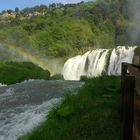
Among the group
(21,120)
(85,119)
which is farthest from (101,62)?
(85,119)

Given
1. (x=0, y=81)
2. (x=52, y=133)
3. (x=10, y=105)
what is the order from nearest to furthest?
(x=52, y=133)
(x=10, y=105)
(x=0, y=81)

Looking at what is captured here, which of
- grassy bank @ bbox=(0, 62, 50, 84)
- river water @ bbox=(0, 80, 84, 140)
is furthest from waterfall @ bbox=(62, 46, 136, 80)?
river water @ bbox=(0, 80, 84, 140)

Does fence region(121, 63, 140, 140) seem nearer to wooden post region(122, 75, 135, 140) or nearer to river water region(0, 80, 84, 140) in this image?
wooden post region(122, 75, 135, 140)

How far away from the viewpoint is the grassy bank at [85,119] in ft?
42.2

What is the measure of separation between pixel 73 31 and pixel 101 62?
61.8 metres

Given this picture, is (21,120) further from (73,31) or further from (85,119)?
(73,31)

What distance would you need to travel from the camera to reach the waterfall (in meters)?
60.0

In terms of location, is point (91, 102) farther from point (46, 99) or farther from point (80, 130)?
point (46, 99)

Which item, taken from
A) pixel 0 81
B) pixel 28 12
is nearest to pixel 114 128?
pixel 0 81

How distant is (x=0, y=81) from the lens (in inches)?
1742

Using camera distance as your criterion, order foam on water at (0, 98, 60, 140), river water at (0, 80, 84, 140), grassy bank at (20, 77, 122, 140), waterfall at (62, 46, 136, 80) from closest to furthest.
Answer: grassy bank at (20, 77, 122, 140)
foam on water at (0, 98, 60, 140)
river water at (0, 80, 84, 140)
waterfall at (62, 46, 136, 80)

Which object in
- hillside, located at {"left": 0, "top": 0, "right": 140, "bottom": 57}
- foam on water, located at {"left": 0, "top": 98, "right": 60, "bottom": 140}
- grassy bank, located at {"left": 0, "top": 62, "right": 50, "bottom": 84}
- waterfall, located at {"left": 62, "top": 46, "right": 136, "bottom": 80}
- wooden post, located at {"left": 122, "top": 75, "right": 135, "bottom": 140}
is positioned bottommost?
foam on water, located at {"left": 0, "top": 98, "right": 60, "bottom": 140}

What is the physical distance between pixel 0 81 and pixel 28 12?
15787 cm

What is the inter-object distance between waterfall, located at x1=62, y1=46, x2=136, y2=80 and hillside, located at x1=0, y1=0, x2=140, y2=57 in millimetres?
36744
